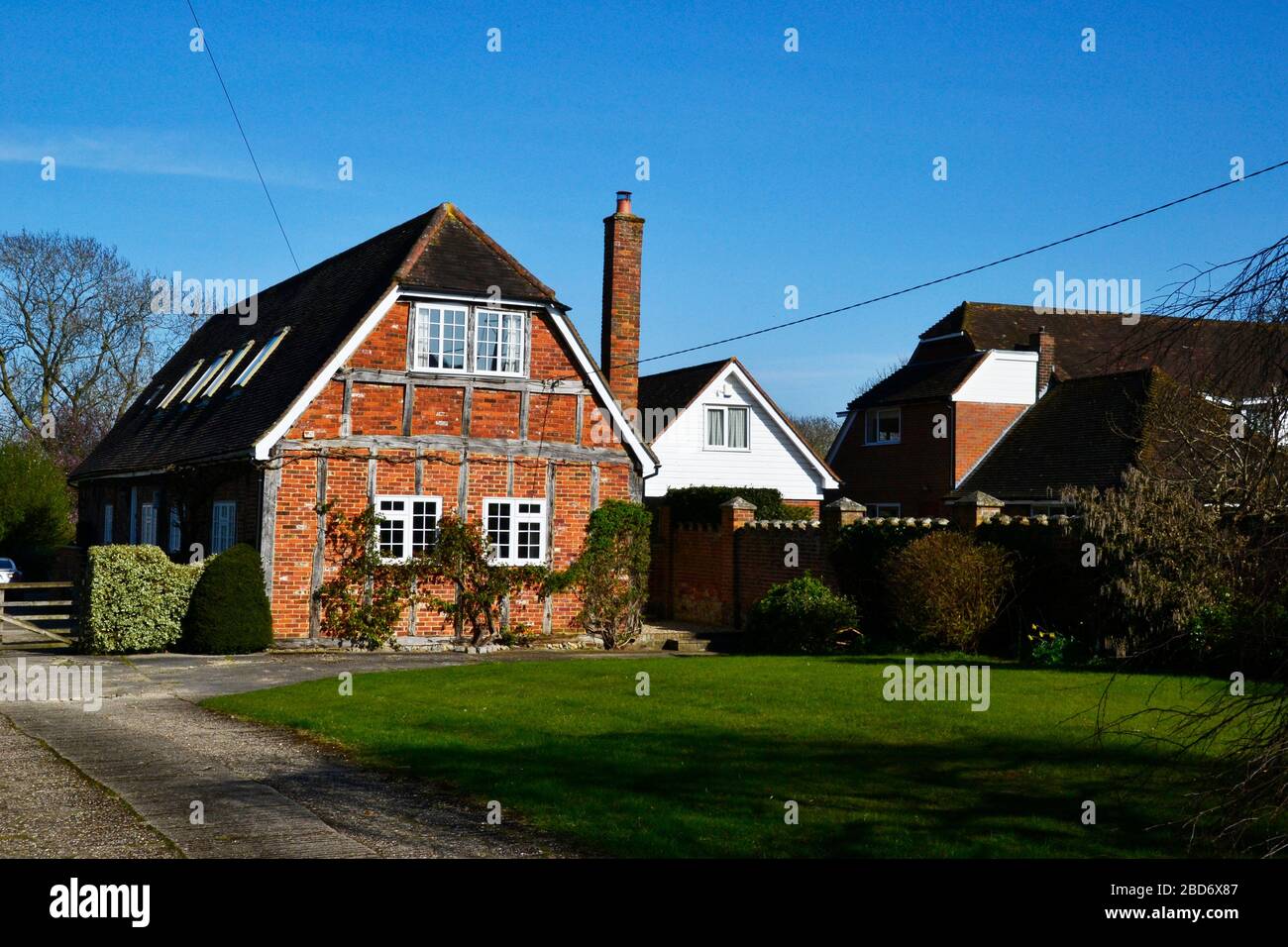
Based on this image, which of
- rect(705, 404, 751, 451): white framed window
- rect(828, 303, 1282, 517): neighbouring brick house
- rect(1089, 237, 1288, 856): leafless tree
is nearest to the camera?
rect(1089, 237, 1288, 856): leafless tree

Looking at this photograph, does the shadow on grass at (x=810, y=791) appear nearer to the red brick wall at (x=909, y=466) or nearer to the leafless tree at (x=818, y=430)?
the red brick wall at (x=909, y=466)

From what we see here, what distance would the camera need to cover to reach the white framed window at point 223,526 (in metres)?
23.5

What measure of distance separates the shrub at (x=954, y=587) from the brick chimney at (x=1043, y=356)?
68.3ft

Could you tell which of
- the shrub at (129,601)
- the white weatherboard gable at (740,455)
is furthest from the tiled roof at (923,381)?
the shrub at (129,601)

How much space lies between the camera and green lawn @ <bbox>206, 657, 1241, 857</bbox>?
8133 millimetres

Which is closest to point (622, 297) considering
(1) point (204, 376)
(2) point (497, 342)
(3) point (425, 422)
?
(2) point (497, 342)

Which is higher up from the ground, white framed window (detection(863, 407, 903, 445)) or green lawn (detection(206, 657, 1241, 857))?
white framed window (detection(863, 407, 903, 445))

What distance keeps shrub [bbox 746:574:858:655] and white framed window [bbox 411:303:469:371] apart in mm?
7311

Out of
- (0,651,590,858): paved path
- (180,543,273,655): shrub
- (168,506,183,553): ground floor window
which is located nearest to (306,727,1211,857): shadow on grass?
(0,651,590,858): paved path

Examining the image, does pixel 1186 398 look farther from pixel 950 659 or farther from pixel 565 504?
pixel 565 504

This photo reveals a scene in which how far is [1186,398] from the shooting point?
6.93 metres

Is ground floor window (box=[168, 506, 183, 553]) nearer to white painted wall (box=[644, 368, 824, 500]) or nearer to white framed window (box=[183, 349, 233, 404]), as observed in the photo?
white framed window (box=[183, 349, 233, 404])

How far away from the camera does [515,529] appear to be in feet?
77.9

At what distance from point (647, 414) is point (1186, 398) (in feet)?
109
